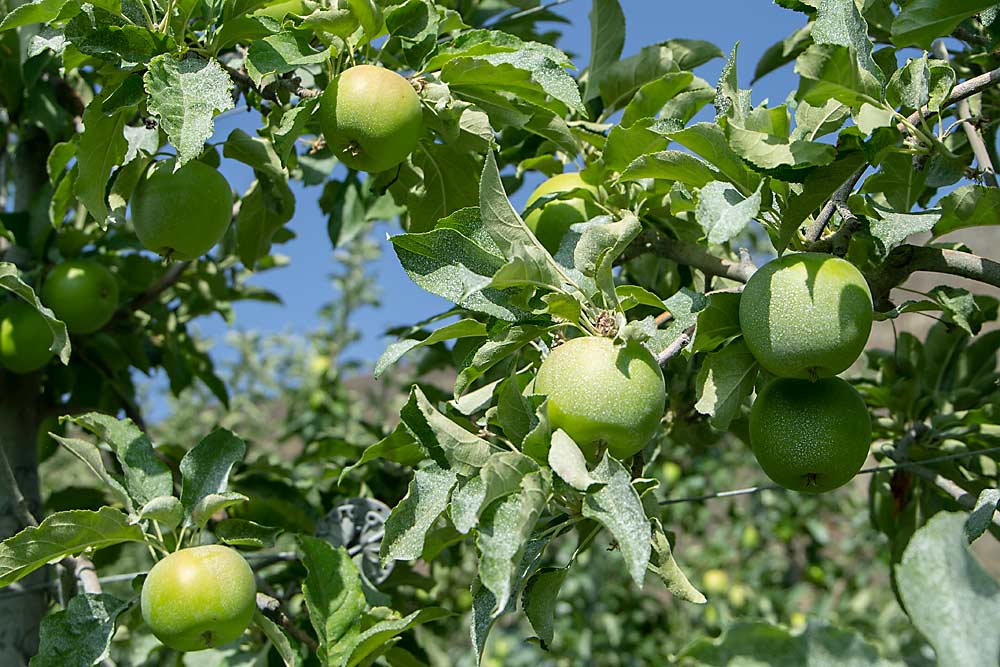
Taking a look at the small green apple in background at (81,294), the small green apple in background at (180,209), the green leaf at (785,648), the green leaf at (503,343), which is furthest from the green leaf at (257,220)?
the green leaf at (785,648)

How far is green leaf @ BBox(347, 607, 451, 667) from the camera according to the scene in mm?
1057

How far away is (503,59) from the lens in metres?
1.15

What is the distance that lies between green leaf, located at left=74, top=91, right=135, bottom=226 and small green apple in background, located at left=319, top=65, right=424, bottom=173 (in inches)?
11.2

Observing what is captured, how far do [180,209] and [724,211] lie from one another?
72 cm

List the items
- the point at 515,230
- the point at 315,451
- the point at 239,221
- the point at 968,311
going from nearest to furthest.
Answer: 1. the point at 515,230
2. the point at 968,311
3. the point at 239,221
4. the point at 315,451

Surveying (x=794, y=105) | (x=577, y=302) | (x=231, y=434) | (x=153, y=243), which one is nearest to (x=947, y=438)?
(x=794, y=105)

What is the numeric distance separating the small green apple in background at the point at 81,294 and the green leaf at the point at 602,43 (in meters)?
0.96

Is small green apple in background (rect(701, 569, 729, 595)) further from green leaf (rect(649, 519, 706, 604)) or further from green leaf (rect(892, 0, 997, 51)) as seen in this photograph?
green leaf (rect(892, 0, 997, 51))

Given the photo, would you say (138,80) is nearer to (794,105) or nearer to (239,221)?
(239,221)

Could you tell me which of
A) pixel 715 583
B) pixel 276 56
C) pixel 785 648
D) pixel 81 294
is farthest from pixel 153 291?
pixel 715 583

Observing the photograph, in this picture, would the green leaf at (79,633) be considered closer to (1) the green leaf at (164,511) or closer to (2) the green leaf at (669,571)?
(1) the green leaf at (164,511)

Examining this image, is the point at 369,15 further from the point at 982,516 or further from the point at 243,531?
the point at 982,516

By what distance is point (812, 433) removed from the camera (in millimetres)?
930

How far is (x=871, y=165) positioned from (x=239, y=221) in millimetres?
1018
